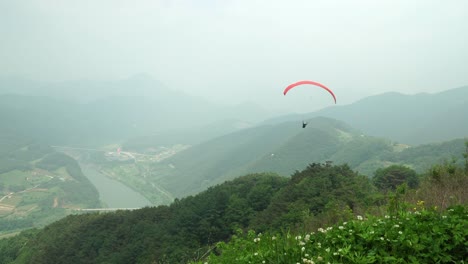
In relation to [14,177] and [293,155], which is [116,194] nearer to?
[14,177]

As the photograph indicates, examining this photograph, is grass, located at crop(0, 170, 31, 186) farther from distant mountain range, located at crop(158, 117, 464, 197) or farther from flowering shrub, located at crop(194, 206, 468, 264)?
flowering shrub, located at crop(194, 206, 468, 264)

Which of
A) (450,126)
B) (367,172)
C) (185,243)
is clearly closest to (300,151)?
(367,172)

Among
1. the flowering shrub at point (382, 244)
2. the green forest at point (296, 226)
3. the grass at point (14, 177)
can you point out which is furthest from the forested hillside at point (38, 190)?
the flowering shrub at point (382, 244)

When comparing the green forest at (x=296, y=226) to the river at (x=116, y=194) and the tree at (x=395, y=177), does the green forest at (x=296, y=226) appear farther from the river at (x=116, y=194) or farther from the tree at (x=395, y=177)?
the river at (x=116, y=194)

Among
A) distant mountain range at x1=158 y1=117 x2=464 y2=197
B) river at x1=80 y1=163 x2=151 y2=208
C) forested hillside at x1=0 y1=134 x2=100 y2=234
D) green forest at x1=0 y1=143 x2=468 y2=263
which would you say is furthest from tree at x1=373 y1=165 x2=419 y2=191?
forested hillside at x1=0 y1=134 x2=100 y2=234

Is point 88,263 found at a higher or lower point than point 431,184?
lower

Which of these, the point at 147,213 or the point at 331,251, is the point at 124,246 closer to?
the point at 147,213
